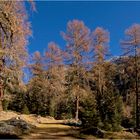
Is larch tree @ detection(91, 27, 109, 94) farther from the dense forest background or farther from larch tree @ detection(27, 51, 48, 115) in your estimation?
larch tree @ detection(27, 51, 48, 115)

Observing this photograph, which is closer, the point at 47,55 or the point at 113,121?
the point at 113,121

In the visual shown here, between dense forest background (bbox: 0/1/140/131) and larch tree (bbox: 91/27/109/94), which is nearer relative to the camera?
dense forest background (bbox: 0/1/140/131)

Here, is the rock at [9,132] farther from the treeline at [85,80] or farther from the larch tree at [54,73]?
the larch tree at [54,73]

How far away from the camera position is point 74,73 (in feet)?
108

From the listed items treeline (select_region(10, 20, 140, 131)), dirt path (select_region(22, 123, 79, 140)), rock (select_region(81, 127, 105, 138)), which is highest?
treeline (select_region(10, 20, 140, 131))

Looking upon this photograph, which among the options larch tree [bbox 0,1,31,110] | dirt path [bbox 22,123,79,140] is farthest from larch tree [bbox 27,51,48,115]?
dirt path [bbox 22,123,79,140]

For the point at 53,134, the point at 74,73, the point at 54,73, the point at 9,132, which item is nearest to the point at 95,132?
the point at 53,134

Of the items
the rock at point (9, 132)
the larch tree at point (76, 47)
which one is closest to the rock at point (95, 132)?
the rock at point (9, 132)

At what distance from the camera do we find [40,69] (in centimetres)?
4447

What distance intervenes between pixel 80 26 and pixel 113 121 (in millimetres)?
12838

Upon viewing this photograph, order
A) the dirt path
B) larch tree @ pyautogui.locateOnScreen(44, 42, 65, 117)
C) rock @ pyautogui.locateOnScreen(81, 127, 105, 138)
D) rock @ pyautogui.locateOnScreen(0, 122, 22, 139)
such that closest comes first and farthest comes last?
1. rock @ pyautogui.locateOnScreen(0, 122, 22, 139)
2. the dirt path
3. rock @ pyautogui.locateOnScreen(81, 127, 105, 138)
4. larch tree @ pyautogui.locateOnScreen(44, 42, 65, 117)

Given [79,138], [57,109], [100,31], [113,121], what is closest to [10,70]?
[79,138]

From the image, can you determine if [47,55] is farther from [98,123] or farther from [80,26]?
[98,123]

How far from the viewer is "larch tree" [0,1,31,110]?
14.4 metres
